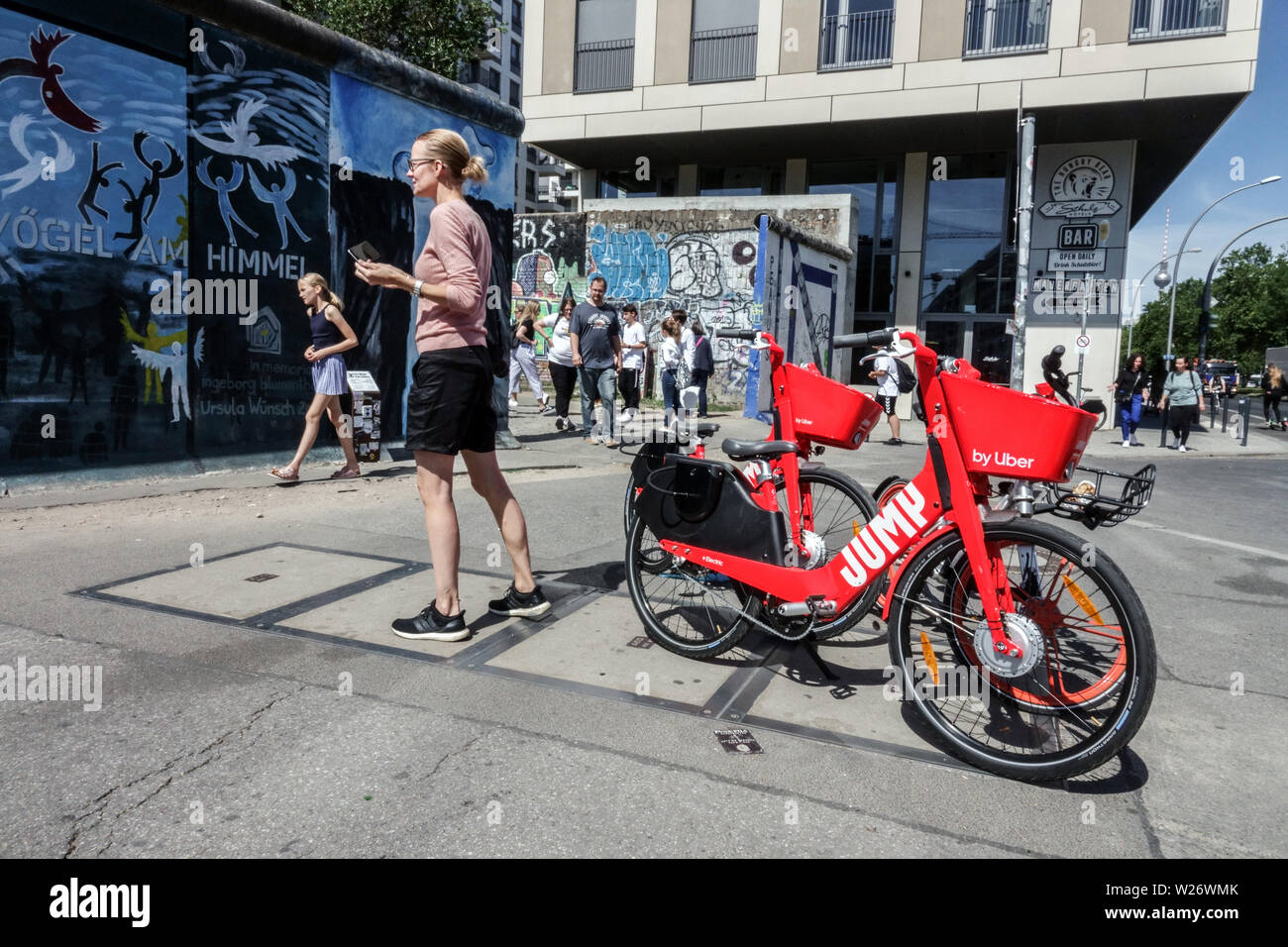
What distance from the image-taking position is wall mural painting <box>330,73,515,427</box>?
8867 millimetres

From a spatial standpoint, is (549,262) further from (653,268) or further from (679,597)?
(679,597)

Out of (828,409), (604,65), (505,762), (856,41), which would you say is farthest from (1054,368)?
(604,65)

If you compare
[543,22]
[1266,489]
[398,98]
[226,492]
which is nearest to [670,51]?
[543,22]

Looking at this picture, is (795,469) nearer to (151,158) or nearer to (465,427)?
(465,427)

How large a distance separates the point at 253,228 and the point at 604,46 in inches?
766

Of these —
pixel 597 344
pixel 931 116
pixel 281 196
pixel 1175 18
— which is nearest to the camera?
pixel 281 196

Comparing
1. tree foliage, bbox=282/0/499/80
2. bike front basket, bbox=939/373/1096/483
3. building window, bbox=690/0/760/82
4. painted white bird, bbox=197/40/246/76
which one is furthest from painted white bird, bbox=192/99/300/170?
tree foliage, bbox=282/0/499/80

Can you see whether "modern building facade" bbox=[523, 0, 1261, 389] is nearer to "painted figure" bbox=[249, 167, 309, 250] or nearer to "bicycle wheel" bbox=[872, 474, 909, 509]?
"painted figure" bbox=[249, 167, 309, 250]

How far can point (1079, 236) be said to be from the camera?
21391 millimetres

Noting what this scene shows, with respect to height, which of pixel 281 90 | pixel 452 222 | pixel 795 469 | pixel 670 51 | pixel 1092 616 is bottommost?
pixel 1092 616

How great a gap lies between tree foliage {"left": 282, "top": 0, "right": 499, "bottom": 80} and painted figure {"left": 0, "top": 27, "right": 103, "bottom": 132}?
76.2 feet

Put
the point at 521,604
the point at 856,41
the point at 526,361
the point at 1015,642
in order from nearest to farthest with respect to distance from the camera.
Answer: the point at 1015,642 < the point at 521,604 < the point at 526,361 < the point at 856,41

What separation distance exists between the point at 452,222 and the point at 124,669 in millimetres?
2190
